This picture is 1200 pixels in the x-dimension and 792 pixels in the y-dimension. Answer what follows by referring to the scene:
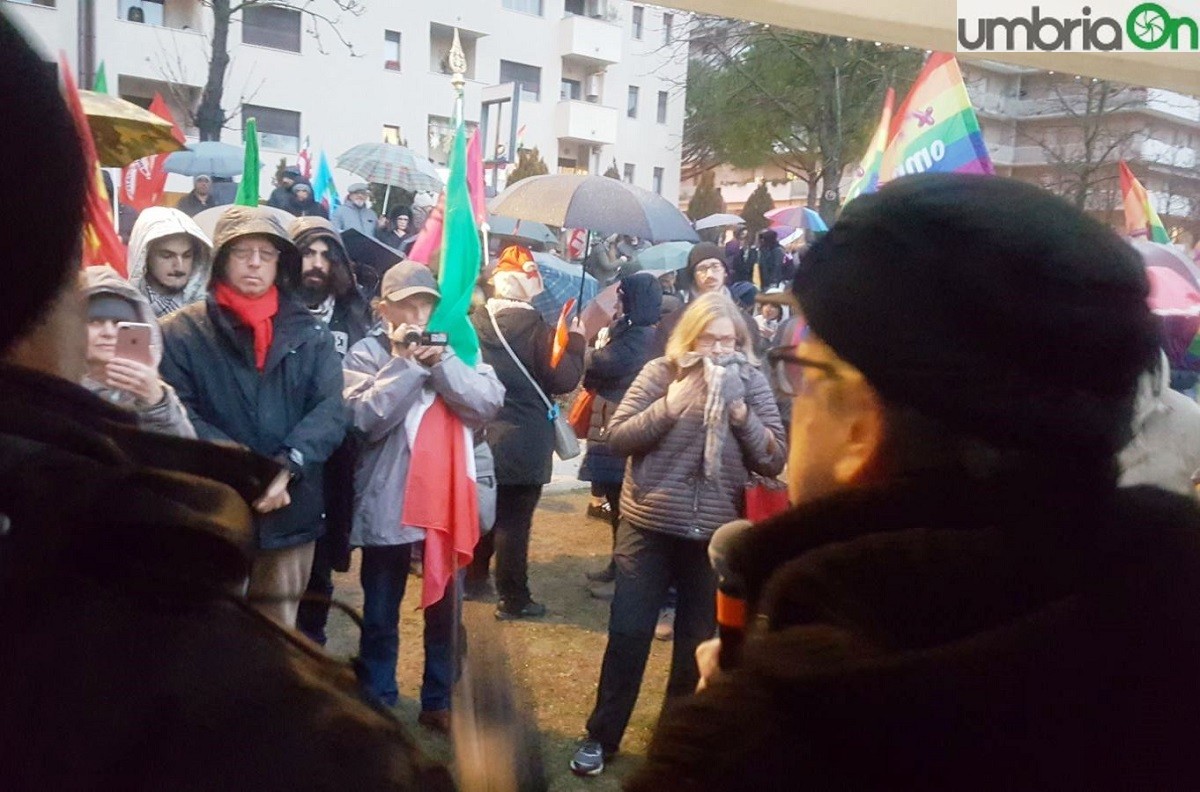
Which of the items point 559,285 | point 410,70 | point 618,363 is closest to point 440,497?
point 618,363

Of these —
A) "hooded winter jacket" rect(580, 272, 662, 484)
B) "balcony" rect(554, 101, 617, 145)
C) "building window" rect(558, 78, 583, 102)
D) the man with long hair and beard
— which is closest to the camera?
the man with long hair and beard

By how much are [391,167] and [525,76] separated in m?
22.7

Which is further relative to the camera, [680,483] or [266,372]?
[680,483]

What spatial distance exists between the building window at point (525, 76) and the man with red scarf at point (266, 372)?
111ft

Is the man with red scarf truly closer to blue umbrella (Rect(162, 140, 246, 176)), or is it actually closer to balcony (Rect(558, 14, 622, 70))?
blue umbrella (Rect(162, 140, 246, 176))

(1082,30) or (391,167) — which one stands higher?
(391,167)

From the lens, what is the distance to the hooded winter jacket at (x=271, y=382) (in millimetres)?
3867

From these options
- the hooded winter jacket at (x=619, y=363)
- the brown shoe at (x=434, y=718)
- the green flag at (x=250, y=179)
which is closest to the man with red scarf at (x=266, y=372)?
the brown shoe at (x=434, y=718)

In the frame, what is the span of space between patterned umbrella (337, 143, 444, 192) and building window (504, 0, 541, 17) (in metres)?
21.7

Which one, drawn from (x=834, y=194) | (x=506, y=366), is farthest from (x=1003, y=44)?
(x=834, y=194)

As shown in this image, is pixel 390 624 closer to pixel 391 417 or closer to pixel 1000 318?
pixel 391 417

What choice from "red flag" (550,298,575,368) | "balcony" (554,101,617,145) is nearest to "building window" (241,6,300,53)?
"balcony" (554,101,617,145)

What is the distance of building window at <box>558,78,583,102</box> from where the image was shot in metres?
38.2

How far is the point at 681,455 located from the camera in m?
4.31
